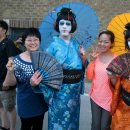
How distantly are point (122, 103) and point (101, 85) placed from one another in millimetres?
540

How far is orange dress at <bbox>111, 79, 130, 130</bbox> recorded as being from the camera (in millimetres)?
3748

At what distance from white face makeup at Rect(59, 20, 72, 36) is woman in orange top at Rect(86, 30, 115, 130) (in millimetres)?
447

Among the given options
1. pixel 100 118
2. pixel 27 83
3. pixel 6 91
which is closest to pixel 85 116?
pixel 6 91

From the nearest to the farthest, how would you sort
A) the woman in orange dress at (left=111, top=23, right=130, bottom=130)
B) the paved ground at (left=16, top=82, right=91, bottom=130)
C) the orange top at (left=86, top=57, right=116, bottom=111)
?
the woman in orange dress at (left=111, top=23, right=130, bottom=130)
the orange top at (left=86, top=57, right=116, bottom=111)
the paved ground at (left=16, top=82, right=91, bottom=130)

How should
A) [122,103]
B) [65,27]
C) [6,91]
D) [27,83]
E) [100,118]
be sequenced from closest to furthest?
[122,103] → [27,83] → [65,27] → [100,118] → [6,91]

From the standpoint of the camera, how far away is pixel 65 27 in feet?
Answer: 13.5

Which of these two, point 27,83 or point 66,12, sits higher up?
point 66,12

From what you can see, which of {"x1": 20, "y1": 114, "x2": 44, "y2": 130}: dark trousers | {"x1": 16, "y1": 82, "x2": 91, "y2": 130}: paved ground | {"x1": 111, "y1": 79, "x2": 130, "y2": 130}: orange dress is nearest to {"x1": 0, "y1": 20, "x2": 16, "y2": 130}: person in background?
{"x1": 16, "y1": 82, "x2": 91, "y2": 130}: paved ground

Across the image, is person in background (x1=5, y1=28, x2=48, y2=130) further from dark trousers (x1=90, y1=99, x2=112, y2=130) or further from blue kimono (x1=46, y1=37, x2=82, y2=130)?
dark trousers (x1=90, y1=99, x2=112, y2=130)

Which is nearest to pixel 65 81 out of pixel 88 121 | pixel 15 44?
pixel 15 44

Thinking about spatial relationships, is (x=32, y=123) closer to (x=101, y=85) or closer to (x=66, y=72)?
(x=66, y=72)

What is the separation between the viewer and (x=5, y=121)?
5422mm

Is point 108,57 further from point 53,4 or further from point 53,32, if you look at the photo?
point 53,4

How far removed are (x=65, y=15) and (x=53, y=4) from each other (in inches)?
203
